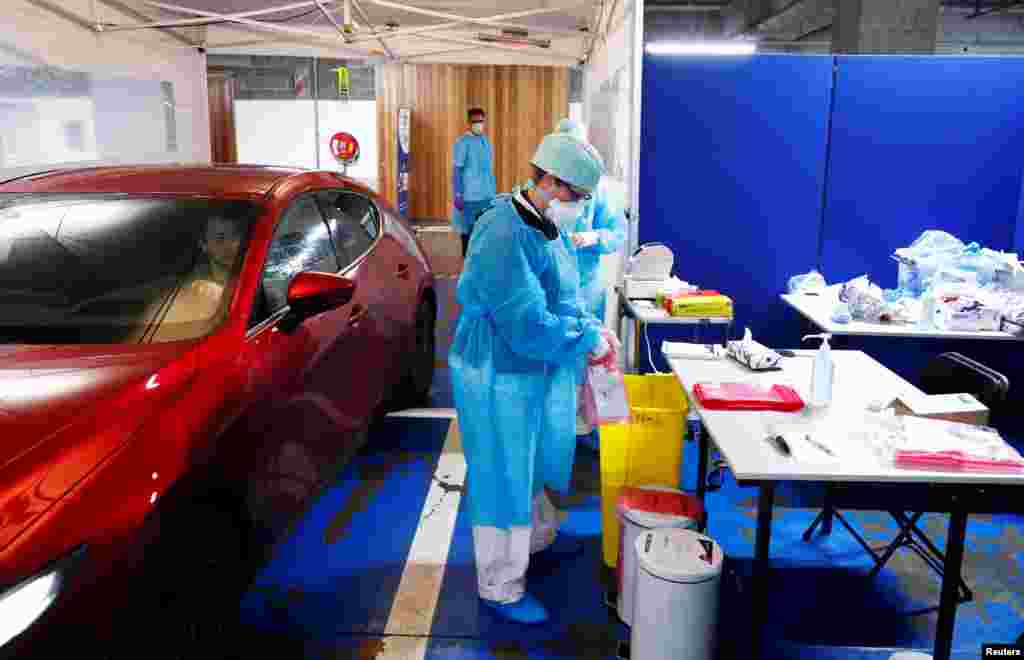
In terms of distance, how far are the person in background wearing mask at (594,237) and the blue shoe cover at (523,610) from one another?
5.03ft

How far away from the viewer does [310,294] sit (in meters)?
2.50

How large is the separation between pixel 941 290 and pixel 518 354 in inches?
102

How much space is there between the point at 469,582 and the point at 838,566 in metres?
1.42

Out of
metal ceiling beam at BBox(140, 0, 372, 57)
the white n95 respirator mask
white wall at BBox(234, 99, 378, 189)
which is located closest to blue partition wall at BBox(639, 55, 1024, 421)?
the white n95 respirator mask

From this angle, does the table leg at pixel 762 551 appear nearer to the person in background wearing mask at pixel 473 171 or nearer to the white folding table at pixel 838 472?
the white folding table at pixel 838 472

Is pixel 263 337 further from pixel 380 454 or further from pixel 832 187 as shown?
pixel 832 187

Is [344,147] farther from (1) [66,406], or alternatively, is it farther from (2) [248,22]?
(1) [66,406]

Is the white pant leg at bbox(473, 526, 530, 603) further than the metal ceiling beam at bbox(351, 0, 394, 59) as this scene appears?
No

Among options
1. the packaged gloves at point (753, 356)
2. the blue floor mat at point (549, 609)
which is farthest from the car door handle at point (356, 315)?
the packaged gloves at point (753, 356)

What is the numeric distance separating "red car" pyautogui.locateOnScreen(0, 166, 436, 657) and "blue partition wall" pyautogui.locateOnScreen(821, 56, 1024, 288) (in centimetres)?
302

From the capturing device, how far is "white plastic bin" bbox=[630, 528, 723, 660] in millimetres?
2145

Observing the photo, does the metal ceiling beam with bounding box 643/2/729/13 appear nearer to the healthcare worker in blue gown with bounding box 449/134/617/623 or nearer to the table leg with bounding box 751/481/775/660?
the healthcare worker in blue gown with bounding box 449/134/617/623

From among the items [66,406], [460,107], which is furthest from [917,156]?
[460,107]

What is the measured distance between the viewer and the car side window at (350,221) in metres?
3.31
